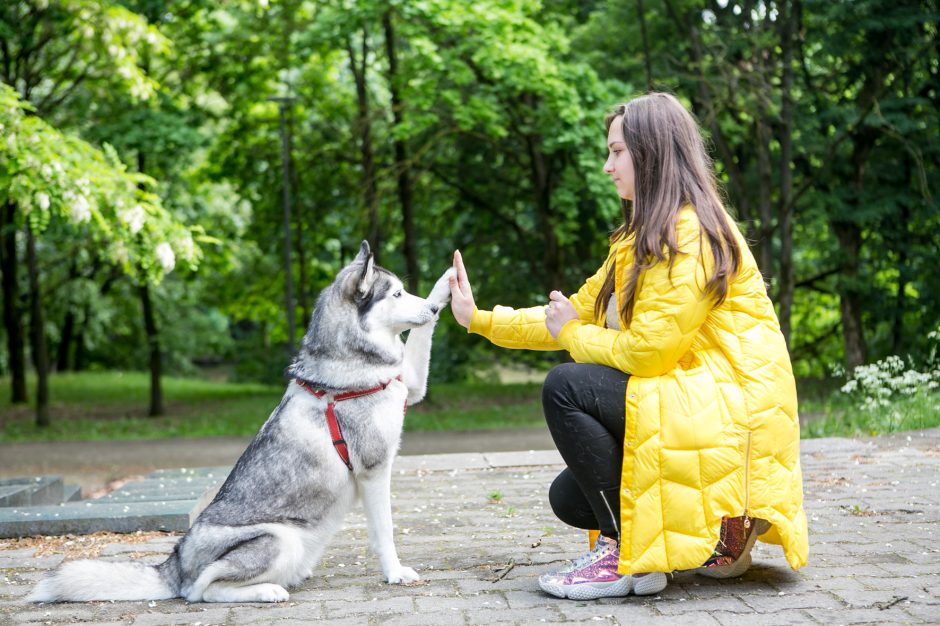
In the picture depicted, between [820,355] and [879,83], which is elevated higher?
[879,83]

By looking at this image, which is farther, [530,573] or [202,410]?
[202,410]

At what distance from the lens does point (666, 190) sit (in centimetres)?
378

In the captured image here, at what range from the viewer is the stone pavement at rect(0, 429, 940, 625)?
371cm

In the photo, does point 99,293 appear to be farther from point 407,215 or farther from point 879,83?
point 879,83

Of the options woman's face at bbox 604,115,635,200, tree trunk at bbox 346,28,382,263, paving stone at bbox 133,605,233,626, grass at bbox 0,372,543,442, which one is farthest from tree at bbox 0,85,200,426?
tree trunk at bbox 346,28,382,263

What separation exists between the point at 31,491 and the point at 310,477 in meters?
3.62

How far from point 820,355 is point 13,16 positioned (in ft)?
58.8

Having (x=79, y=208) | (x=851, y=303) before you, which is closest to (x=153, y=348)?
(x=79, y=208)

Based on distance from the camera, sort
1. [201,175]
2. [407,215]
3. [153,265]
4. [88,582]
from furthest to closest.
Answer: [201,175] < [407,215] < [153,265] < [88,582]

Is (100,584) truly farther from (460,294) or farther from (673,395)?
(673,395)

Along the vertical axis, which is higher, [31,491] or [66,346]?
[31,491]

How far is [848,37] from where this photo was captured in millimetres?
15414

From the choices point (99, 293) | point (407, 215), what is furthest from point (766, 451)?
point (99, 293)

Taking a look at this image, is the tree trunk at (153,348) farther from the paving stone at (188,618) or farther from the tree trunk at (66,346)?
the paving stone at (188,618)
